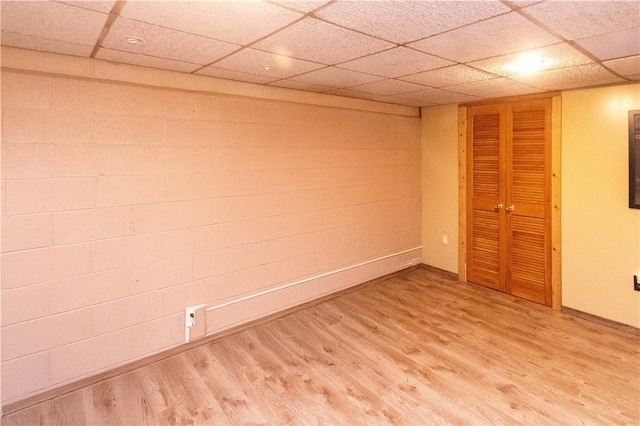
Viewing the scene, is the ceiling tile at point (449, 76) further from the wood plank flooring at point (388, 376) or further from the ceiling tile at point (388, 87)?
the wood plank flooring at point (388, 376)

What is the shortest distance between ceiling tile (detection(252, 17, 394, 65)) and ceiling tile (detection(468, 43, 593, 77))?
90 cm

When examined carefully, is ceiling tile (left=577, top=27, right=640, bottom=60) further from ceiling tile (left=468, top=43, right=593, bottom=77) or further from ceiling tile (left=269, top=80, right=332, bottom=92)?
ceiling tile (left=269, top=80, right=332, bottom=92)

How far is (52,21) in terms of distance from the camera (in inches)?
76.7

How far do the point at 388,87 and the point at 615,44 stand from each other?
1.83m

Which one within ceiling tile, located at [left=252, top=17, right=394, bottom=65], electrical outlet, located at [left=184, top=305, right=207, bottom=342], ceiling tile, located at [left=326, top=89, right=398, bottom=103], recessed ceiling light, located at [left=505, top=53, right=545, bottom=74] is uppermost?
ceiling tile, located at [left=326, top=89, right=398, bottom=103]

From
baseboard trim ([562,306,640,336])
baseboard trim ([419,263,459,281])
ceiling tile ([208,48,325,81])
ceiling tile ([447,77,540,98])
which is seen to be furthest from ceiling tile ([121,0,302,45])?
baseboard trim ([419,263,459,281])

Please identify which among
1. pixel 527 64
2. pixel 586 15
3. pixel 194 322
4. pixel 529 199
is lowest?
pixel 194 322

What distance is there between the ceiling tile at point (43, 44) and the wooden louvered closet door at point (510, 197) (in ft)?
13.2

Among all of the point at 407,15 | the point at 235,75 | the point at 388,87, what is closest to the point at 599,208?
the point at 388,87

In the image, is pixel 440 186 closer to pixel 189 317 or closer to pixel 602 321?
pixel 602 321

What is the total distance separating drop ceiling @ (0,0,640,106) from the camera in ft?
5.89

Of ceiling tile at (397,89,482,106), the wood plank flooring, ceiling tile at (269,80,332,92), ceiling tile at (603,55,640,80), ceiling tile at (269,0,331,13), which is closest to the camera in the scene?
ceiling tile at (269,0,331,13)

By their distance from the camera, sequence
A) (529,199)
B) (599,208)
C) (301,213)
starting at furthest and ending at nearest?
(529,199) < (301,213) < (599,208)

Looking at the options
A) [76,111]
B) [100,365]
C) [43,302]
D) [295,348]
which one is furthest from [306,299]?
[76,111]
